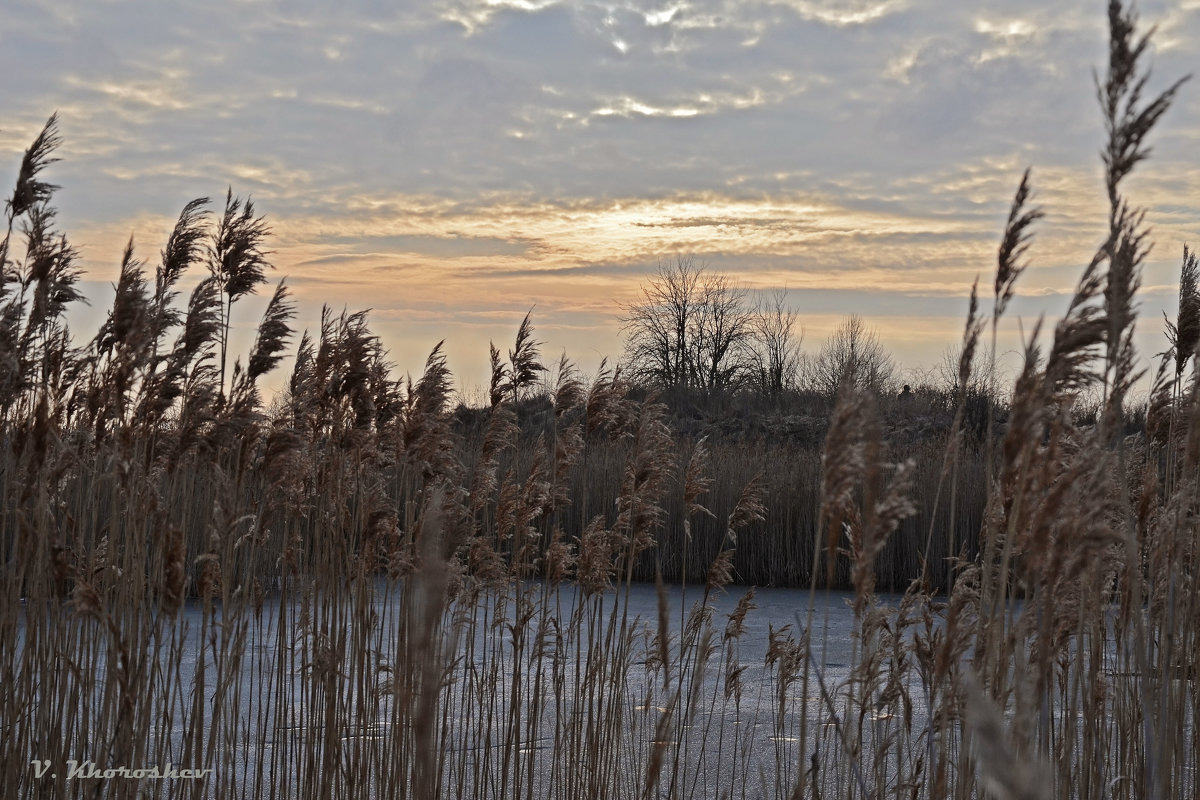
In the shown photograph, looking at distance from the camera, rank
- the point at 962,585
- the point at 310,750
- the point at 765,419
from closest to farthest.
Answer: the point at 962,585, the point at 310,750, the point at 765,419

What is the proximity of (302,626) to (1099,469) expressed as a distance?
8.54 ft

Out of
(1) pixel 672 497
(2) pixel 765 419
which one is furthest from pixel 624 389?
(2) pixel 765 419

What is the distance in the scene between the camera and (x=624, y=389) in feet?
13.0

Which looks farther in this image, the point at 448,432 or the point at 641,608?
the point at 641,608

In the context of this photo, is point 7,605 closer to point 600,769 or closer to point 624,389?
point 600,769

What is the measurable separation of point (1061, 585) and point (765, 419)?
23.1m

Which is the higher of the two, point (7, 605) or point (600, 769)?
point (7, 605)

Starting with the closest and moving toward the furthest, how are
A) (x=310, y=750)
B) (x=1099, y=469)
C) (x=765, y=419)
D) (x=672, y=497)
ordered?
(x=1099, y=469), (x=310, y=750), (x=672, y=497), (x=765, y=419)

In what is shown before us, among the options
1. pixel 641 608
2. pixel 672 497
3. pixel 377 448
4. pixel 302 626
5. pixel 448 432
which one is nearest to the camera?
pixel 302 626

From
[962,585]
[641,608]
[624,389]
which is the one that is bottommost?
[641,608]

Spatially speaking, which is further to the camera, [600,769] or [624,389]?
[624,389]

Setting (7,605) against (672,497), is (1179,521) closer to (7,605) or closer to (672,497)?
(7,605)

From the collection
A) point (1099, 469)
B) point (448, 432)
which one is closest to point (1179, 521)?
point (1099, 469)

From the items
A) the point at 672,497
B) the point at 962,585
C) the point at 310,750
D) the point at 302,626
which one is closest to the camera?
the point at 962,585
